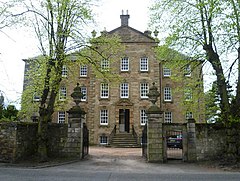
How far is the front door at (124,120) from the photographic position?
29.9 meters

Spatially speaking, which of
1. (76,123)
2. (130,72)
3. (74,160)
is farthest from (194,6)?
(130,72)

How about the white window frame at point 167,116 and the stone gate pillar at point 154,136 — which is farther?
the white window frame at point 167,116

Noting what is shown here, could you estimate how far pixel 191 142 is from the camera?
46.5 feet

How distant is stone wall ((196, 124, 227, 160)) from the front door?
15.8 m

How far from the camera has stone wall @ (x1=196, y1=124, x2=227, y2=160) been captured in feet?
46.5

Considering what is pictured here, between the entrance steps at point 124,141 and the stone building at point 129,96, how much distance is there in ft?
2.98

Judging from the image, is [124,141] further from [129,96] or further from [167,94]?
[167,94]

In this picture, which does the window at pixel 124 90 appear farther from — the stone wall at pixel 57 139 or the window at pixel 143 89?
the stone wall at pixel 57 139

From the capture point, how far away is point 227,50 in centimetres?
1348

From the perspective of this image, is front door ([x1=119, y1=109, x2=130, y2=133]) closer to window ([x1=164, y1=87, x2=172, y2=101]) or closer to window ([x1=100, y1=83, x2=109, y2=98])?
window ([x1=100, y1=83, x2=109, y2=98])

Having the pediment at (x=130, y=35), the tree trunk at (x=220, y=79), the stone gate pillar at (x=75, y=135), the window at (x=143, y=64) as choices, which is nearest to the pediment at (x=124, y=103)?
the window at (x=143, y=64)

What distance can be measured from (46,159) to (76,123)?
2.53m

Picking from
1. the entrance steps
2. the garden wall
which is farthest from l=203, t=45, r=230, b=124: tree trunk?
the entrance steps

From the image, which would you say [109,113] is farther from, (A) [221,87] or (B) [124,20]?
(A) [221,87]
